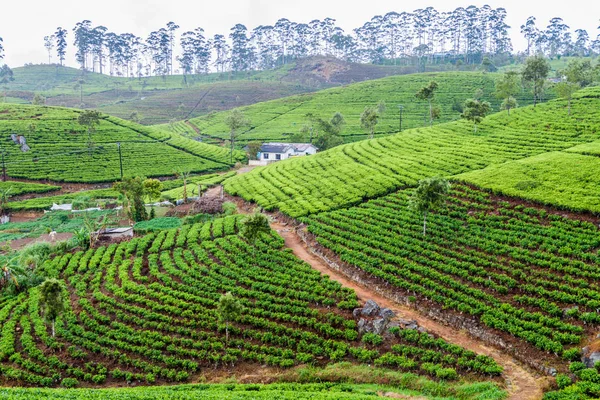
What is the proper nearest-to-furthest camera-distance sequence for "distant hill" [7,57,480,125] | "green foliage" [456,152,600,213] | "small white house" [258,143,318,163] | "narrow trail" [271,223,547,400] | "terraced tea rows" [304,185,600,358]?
"narrow trail" [271,223,547,400], "terraced tea rows" [304,185,600,358], "green foliage" [456,152,600,213], "small white house" [258,143,318,163], "distant hill" [7,57,480,125]

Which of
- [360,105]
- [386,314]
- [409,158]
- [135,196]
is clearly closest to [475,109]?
[409,158]

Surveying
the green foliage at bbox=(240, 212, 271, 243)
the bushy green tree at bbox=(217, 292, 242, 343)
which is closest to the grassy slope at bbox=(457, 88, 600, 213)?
the green foliage at bbox=(240, 212, 271, 243)

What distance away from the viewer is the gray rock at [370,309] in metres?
29.5

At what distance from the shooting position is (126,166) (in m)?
87.9

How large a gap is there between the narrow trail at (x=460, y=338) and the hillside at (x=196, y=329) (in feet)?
3.41

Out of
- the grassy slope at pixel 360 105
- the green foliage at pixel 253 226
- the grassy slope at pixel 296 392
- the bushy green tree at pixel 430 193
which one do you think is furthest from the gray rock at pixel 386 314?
the grassy slope at pixel 360 105

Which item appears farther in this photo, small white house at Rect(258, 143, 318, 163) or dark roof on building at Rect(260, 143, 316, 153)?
dark roof on building at Rect(260, 143, 316, 153)

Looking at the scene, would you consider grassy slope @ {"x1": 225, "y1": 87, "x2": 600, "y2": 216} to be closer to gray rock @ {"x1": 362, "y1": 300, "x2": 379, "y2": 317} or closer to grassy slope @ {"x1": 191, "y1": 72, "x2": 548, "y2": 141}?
gray rock @ {"x1": 362, "y1": 300, "x2": 379, "y2": 317}

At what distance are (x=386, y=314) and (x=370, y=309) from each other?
1063 mm

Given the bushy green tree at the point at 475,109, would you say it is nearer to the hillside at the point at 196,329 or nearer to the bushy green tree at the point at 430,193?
the bushy green tree at the point at 430,193

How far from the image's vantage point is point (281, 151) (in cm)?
9619

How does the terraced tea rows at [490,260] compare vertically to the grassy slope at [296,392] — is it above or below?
above

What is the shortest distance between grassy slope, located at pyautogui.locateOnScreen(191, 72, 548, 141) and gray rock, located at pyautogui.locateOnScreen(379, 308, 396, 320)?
258 feet

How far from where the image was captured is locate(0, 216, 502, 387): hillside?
2641 centimetres
